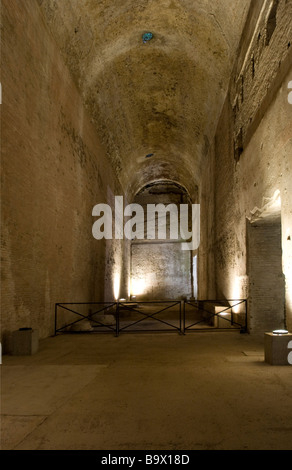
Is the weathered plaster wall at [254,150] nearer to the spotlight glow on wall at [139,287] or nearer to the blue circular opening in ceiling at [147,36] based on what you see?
the blue circular opening in ceiling at [147,36]

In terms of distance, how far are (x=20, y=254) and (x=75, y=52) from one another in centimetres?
578

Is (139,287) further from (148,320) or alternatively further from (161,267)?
(148,320)

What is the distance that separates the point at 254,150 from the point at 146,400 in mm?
5791

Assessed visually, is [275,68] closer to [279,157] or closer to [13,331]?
[279,157]

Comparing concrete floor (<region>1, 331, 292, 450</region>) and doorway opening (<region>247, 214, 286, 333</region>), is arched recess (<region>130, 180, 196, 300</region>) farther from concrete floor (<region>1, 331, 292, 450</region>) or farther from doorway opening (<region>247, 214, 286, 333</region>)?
concrete floor (<region>1, 331, 292, 450</region>)

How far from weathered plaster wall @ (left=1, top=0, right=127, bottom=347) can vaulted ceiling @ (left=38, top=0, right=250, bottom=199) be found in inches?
35.1

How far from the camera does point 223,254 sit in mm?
11414

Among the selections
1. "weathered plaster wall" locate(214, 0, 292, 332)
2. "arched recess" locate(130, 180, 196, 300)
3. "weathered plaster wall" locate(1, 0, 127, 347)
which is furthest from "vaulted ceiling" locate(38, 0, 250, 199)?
"arched recess" locate(130, 180, 196, 300)

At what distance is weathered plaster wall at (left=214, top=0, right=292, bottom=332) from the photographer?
562 centimetres

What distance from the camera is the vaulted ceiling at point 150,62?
858 centimetres

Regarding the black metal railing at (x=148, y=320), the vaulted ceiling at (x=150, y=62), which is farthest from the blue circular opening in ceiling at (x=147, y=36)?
the black metal railing at (x=148, y=320)

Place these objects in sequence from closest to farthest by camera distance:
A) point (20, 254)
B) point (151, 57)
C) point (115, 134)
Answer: point (20, 254) → point (151, 57) → point (115, 134)

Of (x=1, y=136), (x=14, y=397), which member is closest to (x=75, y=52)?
(x=1, y=136)

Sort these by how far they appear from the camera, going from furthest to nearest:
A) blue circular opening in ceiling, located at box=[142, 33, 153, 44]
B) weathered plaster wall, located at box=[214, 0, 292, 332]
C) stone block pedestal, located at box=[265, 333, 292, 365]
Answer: blue circular opening in ceiling, located at box=[142, 33, 153, 44] → weathered plaster wall, located at box=[214, 0, 292, 332] → stone block pedestal, located at box=[265, 333, 292, 365]
